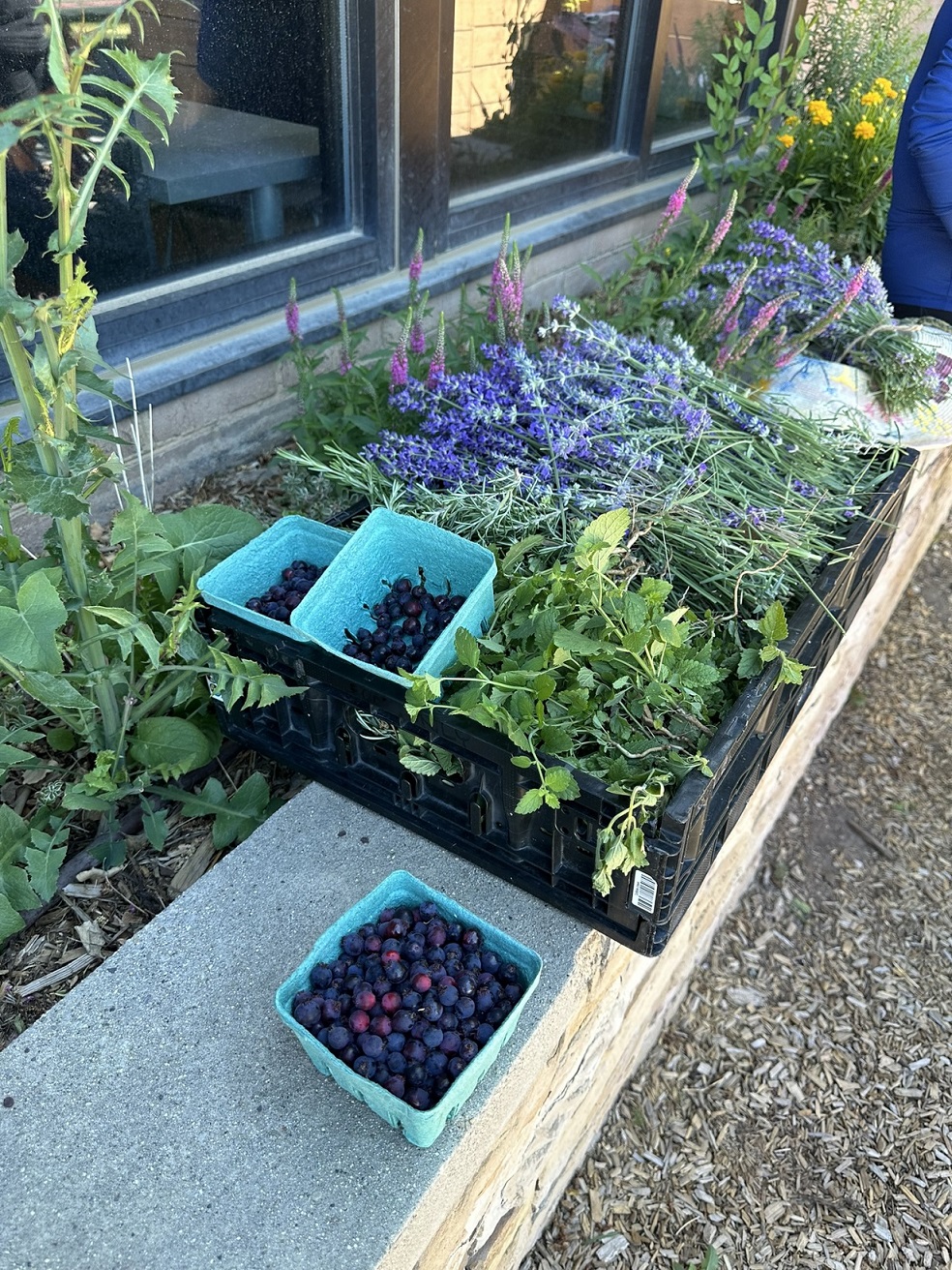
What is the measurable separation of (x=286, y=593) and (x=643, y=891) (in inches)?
32.0

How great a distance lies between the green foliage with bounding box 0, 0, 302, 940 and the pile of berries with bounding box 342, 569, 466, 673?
17 cm

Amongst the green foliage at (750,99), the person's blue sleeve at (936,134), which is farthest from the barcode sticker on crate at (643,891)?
the green foliage at (750,99)

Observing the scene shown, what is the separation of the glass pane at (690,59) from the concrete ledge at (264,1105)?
3958 mm

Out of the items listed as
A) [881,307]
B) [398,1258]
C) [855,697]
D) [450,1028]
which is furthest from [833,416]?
[398,1258]

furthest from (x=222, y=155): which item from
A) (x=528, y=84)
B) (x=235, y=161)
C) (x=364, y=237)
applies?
(x=528, y=84)

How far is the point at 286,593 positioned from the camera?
5.46 feet

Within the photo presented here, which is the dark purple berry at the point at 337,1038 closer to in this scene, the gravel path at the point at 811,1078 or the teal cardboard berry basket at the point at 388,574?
the teal cardboard berry basket at the point at 388,574

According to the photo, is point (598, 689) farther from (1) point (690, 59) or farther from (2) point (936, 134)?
(1) point (690, 59)

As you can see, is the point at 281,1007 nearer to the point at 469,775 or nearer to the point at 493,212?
the point at 469,775

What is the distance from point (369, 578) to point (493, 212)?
7.39 ft

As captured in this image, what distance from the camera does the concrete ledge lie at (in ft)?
3.66

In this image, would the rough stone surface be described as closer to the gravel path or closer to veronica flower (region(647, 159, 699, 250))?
the gravel path

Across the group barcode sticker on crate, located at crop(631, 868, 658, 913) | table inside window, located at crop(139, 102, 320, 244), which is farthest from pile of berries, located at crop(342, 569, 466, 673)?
table inside window, located at crop(139, 102, 320, 244)

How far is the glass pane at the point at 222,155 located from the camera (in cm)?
223
